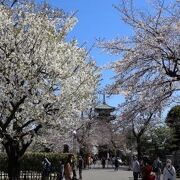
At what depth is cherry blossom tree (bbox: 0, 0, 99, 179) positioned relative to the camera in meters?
18.6

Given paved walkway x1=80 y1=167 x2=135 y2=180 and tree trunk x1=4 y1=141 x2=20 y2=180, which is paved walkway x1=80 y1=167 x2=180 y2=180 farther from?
tree trunk x1=4 y1=141 x2=20 y2=180

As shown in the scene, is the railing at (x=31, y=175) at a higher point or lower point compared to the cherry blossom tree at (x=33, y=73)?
lower

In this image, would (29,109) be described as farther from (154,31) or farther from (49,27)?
(154,31)

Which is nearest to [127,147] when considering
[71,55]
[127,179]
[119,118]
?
[127,179]

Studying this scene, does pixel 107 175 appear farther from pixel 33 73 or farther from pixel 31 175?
pixel 33 73

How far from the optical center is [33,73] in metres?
18.6

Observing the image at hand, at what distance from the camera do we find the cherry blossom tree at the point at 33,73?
18594 mm

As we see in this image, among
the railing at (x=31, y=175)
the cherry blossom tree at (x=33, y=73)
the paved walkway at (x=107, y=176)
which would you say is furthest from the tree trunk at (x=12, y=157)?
the paved walkway at (x=107, y=176)

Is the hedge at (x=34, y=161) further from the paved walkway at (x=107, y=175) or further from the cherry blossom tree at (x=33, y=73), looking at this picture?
the cherry blossom tree at (x=33, y=73)

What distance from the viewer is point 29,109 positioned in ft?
62.7

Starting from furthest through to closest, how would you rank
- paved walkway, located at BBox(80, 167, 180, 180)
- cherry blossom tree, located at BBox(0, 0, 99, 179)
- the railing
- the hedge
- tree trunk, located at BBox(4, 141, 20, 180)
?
the hedge, paved walkway, located at BBox(80, 167, 180, 180), the railing, tree trunk, located at BBox(4, 141, 20, 180), cherry blossom tree, located at BBox(0, 0, 99, 179)

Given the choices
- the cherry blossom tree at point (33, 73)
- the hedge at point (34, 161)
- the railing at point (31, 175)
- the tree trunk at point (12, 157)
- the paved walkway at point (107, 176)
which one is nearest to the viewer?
the cherry blossom tree at point (33, 73)

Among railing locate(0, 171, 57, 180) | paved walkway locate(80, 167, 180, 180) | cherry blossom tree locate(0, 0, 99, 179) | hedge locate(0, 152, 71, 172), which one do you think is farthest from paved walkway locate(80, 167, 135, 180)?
cherry blossom tree locate(0, 0, 99, 179)

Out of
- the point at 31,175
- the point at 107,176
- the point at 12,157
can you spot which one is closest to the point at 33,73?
the point at 12,157
